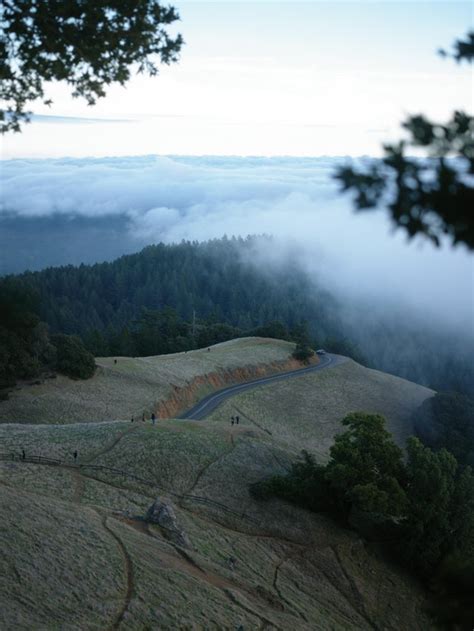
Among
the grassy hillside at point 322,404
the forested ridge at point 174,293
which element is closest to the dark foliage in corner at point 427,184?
the grassy hillside at point 322,404

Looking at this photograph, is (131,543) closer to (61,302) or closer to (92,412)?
(92,412)

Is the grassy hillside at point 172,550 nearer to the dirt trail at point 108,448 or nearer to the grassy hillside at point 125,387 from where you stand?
the dirt trail at point 108,448

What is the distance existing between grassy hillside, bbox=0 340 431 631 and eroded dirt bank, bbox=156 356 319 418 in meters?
10.4

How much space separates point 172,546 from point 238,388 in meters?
42.5

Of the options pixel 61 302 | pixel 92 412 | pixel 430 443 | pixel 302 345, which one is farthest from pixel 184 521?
pixel 61 302

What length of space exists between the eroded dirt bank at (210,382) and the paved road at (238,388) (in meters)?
0.90

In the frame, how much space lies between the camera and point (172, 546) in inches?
931

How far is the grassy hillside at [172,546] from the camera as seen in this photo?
1778cm

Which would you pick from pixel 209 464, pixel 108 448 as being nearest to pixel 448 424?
pixel 209 464

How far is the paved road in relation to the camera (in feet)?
188

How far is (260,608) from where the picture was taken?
20.4 meters

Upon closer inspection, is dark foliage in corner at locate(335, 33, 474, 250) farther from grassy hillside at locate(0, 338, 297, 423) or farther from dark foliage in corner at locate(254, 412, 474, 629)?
grassy hillside at locate(0, 338, 297, 423)

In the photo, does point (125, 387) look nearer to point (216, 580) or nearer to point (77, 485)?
point (77, 485)

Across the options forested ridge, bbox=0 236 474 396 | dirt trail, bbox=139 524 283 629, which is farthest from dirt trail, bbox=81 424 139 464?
forested ridge, bbox=0 236 474 396
